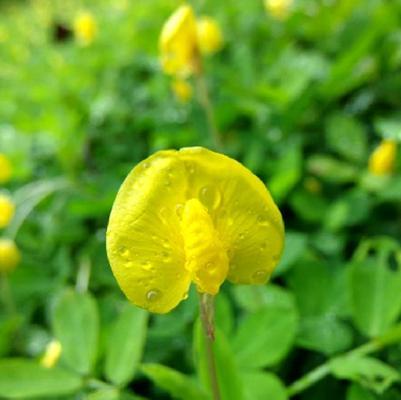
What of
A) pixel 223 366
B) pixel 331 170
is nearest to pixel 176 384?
pixel 223 366

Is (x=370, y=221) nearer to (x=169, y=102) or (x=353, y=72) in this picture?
(x=353, y=72)

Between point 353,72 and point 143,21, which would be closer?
point 353,72

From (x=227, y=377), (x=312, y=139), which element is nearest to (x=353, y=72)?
(x=312, y=139)

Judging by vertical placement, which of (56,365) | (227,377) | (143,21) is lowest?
(56,365)

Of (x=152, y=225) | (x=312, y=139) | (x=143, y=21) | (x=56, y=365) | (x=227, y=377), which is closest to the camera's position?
(x=152, y=225)

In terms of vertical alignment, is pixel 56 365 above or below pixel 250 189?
below

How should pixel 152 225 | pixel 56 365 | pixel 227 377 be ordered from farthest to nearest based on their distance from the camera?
pixel 56 365 < pixel 227 377 < pixel 152 225
